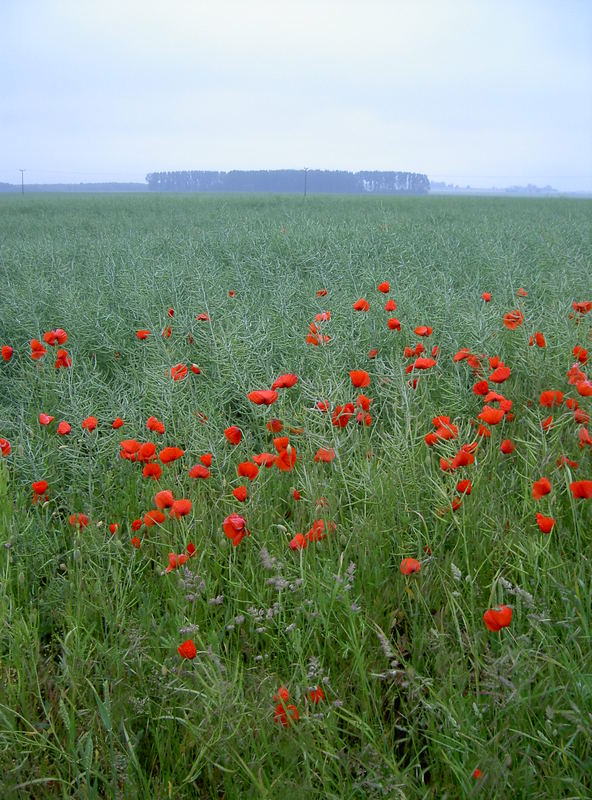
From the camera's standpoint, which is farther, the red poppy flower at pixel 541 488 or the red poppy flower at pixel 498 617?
the red poppy flower at pixel 541 488

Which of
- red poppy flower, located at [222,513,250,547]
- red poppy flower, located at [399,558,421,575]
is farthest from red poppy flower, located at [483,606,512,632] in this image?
red poppy flower, located at [222,513,250,547]

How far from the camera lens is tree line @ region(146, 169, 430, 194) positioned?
110 meters

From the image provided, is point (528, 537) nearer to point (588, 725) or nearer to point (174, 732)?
point (588, 725)

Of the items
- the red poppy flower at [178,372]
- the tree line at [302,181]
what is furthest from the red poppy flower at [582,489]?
the tree line at [302,181]

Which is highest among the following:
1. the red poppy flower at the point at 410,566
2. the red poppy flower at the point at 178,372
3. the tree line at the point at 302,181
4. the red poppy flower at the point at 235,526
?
the tree line at the point at 302,181

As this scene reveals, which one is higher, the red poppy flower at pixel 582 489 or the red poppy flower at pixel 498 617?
the red poppy flower at pixel 582 489

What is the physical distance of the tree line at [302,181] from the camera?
110188 mm

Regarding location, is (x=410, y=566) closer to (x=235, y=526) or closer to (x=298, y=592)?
(x=298, y=592)

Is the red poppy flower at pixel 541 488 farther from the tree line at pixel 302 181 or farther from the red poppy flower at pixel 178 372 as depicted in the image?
the tree line at pixel 302 181

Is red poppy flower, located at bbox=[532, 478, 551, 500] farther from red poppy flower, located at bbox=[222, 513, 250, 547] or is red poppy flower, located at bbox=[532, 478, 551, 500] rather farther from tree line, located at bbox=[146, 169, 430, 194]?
tree line, located at bbox=[146, 169, 430, 194]

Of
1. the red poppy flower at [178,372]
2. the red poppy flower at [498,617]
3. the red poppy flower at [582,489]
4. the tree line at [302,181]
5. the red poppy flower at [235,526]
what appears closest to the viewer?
the red poppy flower at [498,617]

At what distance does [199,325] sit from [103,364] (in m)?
0.71

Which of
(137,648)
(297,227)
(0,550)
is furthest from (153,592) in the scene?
(297,227)

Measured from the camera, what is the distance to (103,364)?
4.61m
